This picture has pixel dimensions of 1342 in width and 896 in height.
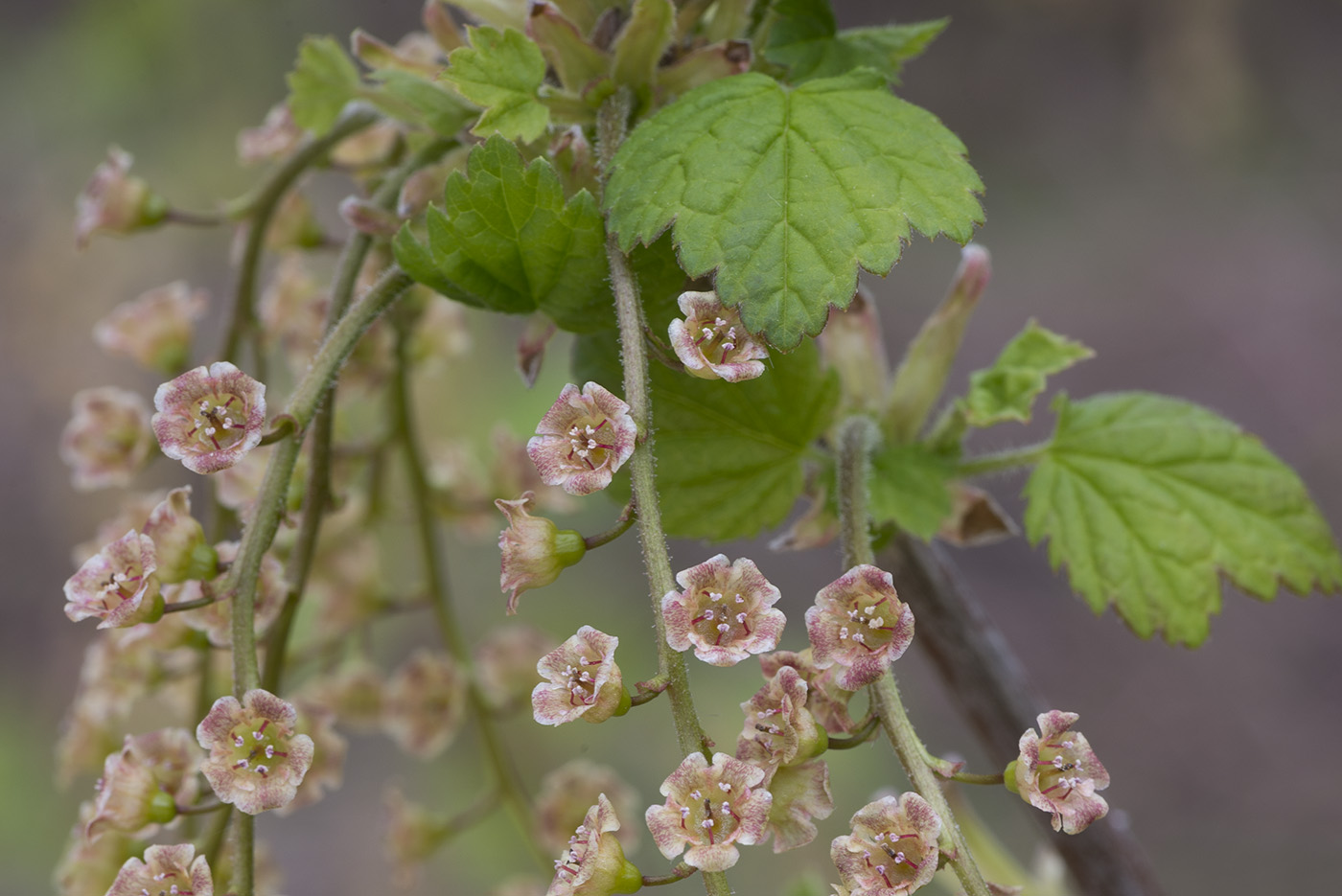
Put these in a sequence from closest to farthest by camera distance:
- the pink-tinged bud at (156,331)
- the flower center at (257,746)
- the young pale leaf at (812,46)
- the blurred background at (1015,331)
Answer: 1. the flower center at (257,746)
2. the young pale leaf at (812,46)
3. the pink-tinged bud at (156,331)
4. the blurred background at (1015,331)

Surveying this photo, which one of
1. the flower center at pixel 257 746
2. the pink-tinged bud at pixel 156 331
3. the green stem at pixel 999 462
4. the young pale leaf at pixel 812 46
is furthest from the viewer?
the pink-tinged bud at pixel 156 331

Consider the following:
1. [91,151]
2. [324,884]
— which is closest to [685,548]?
[324,884]

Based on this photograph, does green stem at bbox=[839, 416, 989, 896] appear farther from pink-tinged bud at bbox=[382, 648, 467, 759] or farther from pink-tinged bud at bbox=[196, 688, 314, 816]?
pink-tinged bud at bbox=[382, 648, 467, 759]

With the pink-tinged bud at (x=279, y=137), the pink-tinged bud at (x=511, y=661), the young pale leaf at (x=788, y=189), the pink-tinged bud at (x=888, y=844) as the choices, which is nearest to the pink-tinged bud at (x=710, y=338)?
the young pale leaf at (x=788, y=189)

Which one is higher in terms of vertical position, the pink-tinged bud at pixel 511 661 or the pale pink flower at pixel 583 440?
the pale pink flower at pixel 583 440

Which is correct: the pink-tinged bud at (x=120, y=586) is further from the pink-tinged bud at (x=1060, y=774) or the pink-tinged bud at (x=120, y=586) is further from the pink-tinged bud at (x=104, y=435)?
the pink-tinged bud at (x=1060, y=774)

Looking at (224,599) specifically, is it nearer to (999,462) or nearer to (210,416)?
(210,416)

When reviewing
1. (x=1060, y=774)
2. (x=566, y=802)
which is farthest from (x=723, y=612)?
(x=566, y=802)
